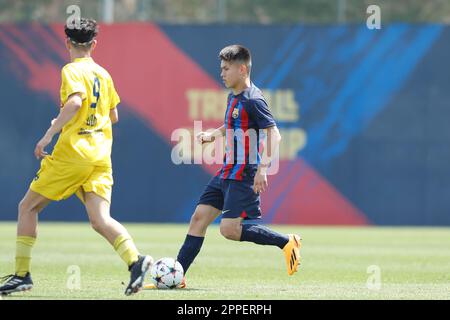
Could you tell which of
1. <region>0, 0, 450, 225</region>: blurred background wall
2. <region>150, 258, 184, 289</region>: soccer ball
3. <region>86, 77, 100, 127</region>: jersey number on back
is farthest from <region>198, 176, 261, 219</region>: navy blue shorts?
<region>0, 0, 450, 225</region>: blurred background wall

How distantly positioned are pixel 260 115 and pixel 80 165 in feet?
5.80

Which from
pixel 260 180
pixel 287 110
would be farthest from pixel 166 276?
pixel 287 110

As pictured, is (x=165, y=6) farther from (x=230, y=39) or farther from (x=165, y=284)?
(x=165, y=284)

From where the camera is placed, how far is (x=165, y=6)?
23.2m

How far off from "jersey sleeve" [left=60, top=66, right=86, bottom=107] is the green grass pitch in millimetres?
1650

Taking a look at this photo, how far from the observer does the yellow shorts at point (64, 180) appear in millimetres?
8438

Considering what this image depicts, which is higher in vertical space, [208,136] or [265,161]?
[208,136]

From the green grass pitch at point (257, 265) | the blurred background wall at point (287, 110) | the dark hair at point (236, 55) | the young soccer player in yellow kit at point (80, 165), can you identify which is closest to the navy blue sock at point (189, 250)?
the green grass pitch at point (257, 265)

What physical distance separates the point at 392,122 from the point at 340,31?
2.18 meters

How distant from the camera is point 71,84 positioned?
8312 mm

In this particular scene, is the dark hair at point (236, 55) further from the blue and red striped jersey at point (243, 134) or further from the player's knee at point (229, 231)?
the player's knee at point (229, 231)

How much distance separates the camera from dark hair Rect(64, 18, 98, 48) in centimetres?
849

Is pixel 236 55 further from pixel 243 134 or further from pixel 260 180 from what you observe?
pixel 260 180

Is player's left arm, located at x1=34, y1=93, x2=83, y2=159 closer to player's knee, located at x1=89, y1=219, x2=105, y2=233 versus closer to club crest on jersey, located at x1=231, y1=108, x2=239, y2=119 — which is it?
player's knee, located at x1=89, y1=219, x2=105, y2=233
